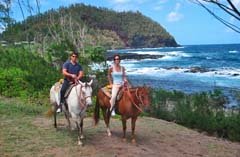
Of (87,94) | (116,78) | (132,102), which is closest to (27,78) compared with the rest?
(116,78)

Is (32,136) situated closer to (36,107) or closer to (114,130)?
(114,130)

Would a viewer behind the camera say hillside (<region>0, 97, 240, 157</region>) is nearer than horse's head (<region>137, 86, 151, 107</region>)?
Yes

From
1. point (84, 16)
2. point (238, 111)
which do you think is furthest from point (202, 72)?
point (84, 16)

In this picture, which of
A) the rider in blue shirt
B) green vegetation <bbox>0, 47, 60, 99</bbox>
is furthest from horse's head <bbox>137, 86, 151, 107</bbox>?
green vegetation <bbox>0, 47, 60, 99</bbox>

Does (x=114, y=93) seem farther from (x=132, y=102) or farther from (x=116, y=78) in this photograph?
(x=132, y=102)

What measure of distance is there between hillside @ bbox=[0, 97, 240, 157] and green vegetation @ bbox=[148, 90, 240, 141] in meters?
1.70

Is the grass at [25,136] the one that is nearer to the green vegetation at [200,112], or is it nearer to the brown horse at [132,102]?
the brown horse at [132,102]

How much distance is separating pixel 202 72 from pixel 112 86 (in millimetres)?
38738

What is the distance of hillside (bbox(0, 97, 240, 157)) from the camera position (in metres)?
8.70

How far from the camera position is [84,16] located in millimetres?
121062

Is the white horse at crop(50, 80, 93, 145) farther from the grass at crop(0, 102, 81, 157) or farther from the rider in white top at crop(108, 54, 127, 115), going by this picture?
the rider in white top at crop(108, 54, 127, 115)

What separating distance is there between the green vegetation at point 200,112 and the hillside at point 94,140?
1.70 metres

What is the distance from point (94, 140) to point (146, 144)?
48.4 inches

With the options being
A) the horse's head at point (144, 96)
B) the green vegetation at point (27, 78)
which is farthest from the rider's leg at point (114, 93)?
the green vegetation at point (27, 78)
